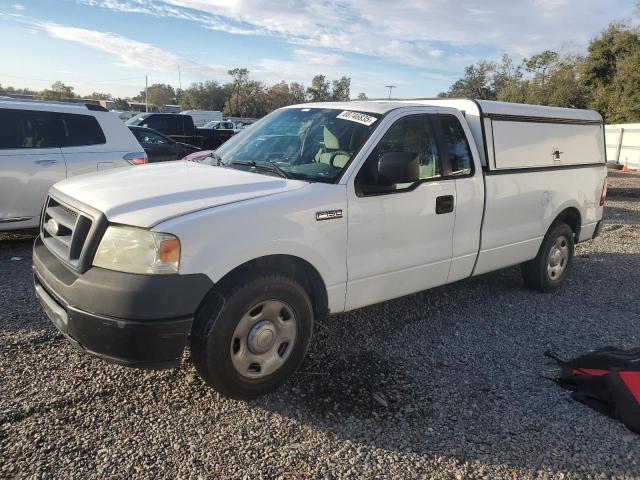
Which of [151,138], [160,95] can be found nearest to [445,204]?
[151,138]

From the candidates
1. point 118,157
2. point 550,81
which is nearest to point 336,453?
point 118,157

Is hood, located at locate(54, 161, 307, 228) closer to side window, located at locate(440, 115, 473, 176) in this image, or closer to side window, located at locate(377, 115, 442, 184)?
side window, located at locate(377, 115, 442, 184)

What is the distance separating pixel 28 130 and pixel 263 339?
196 inches

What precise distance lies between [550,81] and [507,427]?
55.3m

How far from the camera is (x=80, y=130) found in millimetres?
6816

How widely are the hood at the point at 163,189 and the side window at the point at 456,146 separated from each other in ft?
5.05

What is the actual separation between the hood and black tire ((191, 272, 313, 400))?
1.68 feet

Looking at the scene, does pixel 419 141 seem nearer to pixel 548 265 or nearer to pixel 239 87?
pixel 548 265

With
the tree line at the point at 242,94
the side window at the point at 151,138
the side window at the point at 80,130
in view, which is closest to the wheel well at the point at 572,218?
the side window at the point at 80,130

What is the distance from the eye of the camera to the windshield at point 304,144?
3701 millimetres

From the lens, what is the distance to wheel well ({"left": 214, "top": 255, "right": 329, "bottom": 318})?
3.05m

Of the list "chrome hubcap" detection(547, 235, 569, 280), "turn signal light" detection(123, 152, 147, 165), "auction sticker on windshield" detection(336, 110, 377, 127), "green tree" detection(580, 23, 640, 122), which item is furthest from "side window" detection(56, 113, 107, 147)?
"green tree" detection(580, 23, 640, 122)

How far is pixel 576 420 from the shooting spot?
3246mm

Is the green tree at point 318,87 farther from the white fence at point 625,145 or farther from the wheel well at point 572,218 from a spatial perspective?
the wheel well at point 572,218
